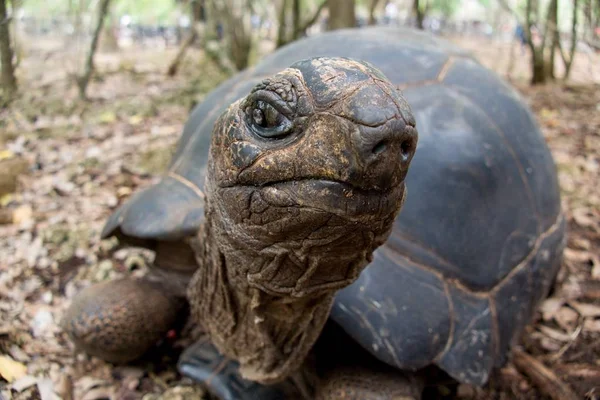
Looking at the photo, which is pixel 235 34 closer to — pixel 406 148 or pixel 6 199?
pixel 6 199

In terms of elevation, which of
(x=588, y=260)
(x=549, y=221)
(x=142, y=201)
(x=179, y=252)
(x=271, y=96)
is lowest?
(x=588, y=260)

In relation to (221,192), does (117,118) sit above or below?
below

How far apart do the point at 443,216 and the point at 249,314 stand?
904 mm

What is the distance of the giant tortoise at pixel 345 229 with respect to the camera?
1206 millimetres

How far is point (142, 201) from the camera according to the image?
2404 mm

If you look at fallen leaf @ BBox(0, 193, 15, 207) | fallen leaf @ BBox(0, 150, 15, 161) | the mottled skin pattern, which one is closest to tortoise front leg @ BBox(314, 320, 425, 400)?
the mottled skin pattern

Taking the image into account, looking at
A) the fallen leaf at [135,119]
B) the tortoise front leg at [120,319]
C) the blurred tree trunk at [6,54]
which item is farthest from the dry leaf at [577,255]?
the fallen leaf at [135,119]

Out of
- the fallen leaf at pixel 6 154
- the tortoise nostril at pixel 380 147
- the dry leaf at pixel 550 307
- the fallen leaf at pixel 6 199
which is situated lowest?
the dry leaf at pixel 550 307

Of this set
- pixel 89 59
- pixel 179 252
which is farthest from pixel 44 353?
pixel 89 59

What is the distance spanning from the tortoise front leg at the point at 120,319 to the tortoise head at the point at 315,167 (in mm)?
1076

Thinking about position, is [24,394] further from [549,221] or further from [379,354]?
[549,221]

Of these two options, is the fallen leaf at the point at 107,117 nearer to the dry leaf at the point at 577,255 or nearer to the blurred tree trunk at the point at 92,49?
the blurred tree trunk at the point at 92,49

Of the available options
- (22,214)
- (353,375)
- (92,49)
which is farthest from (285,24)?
(353,375)

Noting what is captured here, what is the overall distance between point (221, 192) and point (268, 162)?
227 millimetres
